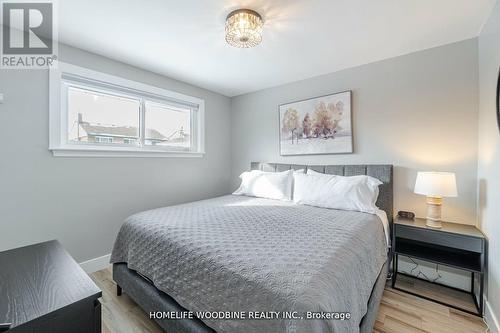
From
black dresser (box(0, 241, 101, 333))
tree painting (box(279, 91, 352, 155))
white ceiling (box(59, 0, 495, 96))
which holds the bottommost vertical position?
black dresser (box(0, 241, 101, 333))

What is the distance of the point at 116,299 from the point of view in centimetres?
189

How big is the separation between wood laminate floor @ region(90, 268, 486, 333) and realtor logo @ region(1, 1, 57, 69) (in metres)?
2.22

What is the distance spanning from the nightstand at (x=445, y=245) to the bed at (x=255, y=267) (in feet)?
1.02

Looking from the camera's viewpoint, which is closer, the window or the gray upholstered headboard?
the window

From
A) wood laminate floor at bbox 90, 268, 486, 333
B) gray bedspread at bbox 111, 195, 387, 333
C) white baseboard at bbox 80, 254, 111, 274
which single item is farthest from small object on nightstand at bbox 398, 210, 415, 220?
→ white baseboard at bbox 80, 254, 111, 274

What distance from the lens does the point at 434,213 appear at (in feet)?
6.61

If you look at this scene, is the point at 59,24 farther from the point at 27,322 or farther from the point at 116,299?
the point at 116,299

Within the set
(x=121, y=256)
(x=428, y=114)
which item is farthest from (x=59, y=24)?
(x=428, y=114)

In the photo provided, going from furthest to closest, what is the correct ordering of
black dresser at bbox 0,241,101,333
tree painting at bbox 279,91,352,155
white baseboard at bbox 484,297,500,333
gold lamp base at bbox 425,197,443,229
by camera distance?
tree painting at bbox 279,91,352,155, gold lamp base at bbox 425,197,443,229, white baseboard at bbox 484,297,500,333, black dresser at bbox 0,241,101,333

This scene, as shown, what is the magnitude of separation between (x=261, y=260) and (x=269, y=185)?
1.77 meters

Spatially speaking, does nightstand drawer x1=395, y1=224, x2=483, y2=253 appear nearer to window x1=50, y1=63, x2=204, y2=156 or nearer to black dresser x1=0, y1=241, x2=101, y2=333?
black dresser x1=0, y1=241, x2=101, y2=333

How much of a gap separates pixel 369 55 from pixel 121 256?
124 inches

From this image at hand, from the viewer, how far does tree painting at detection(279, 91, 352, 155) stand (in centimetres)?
275

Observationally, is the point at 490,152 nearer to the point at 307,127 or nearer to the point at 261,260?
the point at 307,127
